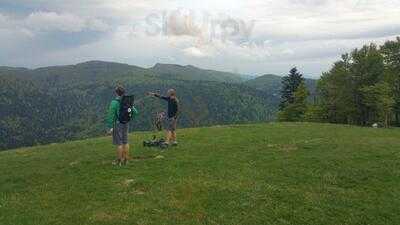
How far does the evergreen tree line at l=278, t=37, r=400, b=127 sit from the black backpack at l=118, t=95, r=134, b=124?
58495mm

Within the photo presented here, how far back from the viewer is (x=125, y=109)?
26.4 metres

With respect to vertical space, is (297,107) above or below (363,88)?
below

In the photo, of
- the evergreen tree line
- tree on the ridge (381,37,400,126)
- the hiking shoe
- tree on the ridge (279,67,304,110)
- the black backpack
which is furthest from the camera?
tree on the ridge (279,67,304,110)

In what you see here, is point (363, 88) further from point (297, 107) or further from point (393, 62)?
point (297, 107)

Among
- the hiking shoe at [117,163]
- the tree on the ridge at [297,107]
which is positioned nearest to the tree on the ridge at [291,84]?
the tree on the ridge at [297,107]

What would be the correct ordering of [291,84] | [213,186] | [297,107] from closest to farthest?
1. [213,186]
2. [297,107]
3. [291,84]

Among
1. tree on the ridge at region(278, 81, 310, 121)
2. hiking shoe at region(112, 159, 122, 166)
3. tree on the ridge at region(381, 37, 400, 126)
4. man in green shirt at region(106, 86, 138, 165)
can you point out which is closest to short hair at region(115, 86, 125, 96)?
man in green shirt at region(106, 86, 138, 165)

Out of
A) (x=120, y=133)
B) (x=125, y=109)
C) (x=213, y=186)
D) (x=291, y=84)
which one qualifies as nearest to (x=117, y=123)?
(x=120, y=133)

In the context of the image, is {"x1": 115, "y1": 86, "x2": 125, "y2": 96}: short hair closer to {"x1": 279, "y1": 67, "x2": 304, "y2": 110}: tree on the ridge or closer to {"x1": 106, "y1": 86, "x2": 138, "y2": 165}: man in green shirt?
{"x1": 106, "y1": 86, "x2": 138, "y2": 165}: man in green shirt

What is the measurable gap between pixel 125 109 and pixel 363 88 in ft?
201

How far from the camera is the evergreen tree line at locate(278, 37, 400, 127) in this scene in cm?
7875

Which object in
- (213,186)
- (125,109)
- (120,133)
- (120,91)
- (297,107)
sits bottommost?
(297,107)

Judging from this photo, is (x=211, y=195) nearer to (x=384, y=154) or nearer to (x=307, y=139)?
(x=384, y=154)

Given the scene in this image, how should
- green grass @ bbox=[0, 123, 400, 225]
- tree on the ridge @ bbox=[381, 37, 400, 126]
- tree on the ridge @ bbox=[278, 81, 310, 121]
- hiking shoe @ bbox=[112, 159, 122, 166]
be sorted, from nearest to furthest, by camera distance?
green grass @ bbox=[0, 123, 400, 225] < hiking shoe @ bbox=[112, 159, 122, 166] < tree on the ridge @ bbox=[381, 37, 400, 126] < tree on the ridge @ bbox=[278, 81, 310, 121]
